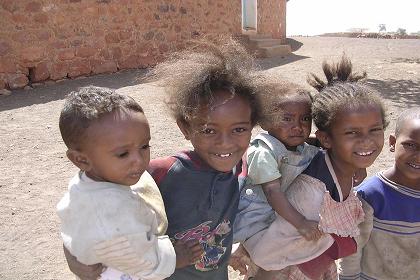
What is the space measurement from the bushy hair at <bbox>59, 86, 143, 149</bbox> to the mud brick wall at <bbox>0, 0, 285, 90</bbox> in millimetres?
6290

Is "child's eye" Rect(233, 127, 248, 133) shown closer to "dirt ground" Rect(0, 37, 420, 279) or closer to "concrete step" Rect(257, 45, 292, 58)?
"dirt ground" Rect(0, 37, 420, 279)

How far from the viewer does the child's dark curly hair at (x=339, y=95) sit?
181 centimetres

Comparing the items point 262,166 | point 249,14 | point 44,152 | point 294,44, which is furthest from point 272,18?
point 262,166

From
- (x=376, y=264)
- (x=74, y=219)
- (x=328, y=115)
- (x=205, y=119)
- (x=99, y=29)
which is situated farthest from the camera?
(x=99, y=29)

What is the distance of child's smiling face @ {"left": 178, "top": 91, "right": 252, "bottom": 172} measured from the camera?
1.62 m

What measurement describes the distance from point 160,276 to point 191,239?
0.98 feet

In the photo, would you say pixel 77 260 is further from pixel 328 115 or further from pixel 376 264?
pixel 376 264

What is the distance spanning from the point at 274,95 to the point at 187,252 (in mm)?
786

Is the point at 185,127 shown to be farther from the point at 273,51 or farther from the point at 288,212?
the point at 273,51

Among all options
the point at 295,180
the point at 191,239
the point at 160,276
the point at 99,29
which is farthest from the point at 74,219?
the point at 99,29

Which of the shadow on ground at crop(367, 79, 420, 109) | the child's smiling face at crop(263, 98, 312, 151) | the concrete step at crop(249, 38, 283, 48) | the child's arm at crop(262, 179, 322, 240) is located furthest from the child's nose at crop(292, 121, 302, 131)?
the concrete step at crop(249, 38, 283, 48)

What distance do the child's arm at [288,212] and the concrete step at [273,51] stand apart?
915 centimetres

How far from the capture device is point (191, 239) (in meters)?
1.66

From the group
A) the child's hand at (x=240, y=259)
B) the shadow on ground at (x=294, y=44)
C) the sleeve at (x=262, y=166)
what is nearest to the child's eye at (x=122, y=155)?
the sleeve at (x=262, y=166)
